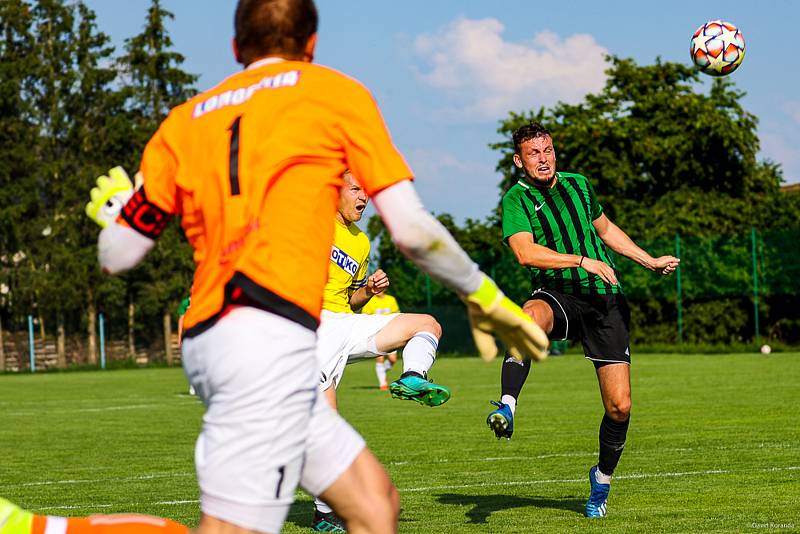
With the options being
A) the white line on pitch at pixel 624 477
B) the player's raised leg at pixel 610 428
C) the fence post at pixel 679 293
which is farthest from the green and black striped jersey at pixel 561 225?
the fence post at pixel 679 293

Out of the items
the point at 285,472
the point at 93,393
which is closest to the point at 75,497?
the point at 285,472

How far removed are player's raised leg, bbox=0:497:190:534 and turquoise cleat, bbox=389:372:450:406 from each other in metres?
2.50

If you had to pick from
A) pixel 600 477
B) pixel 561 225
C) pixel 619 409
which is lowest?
pixel 600 477

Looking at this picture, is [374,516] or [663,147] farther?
[663,147]

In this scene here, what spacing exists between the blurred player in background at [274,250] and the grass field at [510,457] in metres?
3.68

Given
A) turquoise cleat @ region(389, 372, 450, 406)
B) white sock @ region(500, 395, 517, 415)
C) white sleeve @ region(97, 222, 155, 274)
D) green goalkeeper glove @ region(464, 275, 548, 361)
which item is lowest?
white sock @ region(500, 395, 517, 415)

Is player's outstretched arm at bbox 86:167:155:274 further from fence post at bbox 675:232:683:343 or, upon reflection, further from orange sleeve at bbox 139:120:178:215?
fence post at bbox 675:232:683:343

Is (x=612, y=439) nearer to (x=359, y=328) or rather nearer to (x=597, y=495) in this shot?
(x=597, y=495)

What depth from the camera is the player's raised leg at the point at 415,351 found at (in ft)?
21.2

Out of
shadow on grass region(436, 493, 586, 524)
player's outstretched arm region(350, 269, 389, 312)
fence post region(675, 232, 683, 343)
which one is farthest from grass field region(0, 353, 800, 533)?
fence post region(675, 232, 683, 343)

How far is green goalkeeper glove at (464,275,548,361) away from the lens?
3.97 m

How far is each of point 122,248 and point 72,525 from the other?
0.89m

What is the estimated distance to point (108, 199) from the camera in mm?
4266

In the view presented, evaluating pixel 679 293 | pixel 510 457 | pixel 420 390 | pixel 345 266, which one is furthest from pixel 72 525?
pixel 679 293
